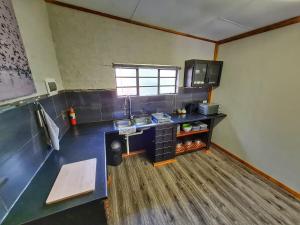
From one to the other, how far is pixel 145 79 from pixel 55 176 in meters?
1.91

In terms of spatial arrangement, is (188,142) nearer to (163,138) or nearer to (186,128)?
(186,128)

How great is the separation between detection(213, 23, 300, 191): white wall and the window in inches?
44.4

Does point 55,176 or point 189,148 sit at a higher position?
point 55,176

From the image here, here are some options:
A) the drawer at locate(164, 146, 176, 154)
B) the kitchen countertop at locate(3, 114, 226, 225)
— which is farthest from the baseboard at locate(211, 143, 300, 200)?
the kitchen countertop at locate(3, 114, 226, 225)

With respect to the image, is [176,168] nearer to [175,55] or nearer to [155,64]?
[155,64]

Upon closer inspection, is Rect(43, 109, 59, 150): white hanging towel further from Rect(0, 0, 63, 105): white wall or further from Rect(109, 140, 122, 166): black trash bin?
Rect(109, 140, 122, 166): black trash bin

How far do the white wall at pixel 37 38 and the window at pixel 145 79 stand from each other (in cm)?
90

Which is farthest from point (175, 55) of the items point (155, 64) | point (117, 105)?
point (117, 105)

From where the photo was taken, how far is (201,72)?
2.44 m

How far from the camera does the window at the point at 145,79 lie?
7.27 ft

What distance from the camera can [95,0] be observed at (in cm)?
155

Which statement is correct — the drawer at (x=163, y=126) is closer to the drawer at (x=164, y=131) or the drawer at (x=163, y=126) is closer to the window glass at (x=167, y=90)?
the drawer at (x=164, y=131)

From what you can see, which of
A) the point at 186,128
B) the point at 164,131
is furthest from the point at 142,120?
the point at 186,128

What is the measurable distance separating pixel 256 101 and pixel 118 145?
2.47m
